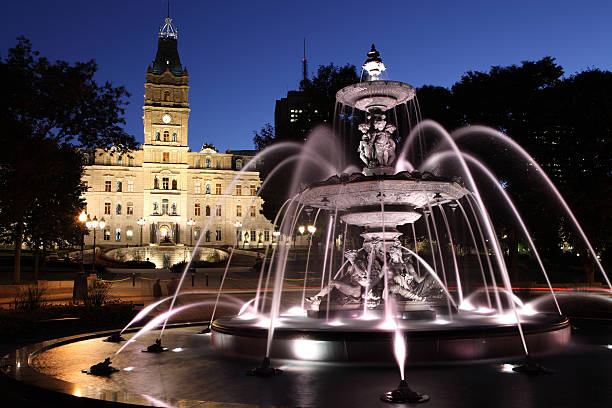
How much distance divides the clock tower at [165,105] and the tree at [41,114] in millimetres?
63884

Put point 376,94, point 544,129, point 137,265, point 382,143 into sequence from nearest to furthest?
point 376,94 → point 382,143 → point 544,129 → point 137,265

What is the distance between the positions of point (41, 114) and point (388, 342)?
17697mm

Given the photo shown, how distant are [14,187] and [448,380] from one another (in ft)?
65.7

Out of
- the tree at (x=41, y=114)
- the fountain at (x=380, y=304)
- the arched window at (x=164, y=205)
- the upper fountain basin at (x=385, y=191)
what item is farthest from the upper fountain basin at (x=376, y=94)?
the arched window at (x=164, y=205)

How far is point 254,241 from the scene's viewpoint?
92.9 m

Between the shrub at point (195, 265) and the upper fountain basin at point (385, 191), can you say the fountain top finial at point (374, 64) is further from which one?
the shrub at point (195, 265)

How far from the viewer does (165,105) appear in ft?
275

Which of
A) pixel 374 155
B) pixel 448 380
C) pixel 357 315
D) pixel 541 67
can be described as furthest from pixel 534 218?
pixel 448 380

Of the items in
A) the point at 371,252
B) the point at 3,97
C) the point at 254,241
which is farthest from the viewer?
the point at 254,241

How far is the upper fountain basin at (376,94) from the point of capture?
11680mm

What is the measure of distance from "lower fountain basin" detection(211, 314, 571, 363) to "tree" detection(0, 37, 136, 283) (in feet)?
48.2

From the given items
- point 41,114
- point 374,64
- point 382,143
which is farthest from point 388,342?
point 41,114

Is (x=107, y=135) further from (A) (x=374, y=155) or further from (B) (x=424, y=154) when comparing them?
(B) (x=424, y=154)

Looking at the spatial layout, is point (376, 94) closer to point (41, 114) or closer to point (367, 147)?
point (367, 147)
